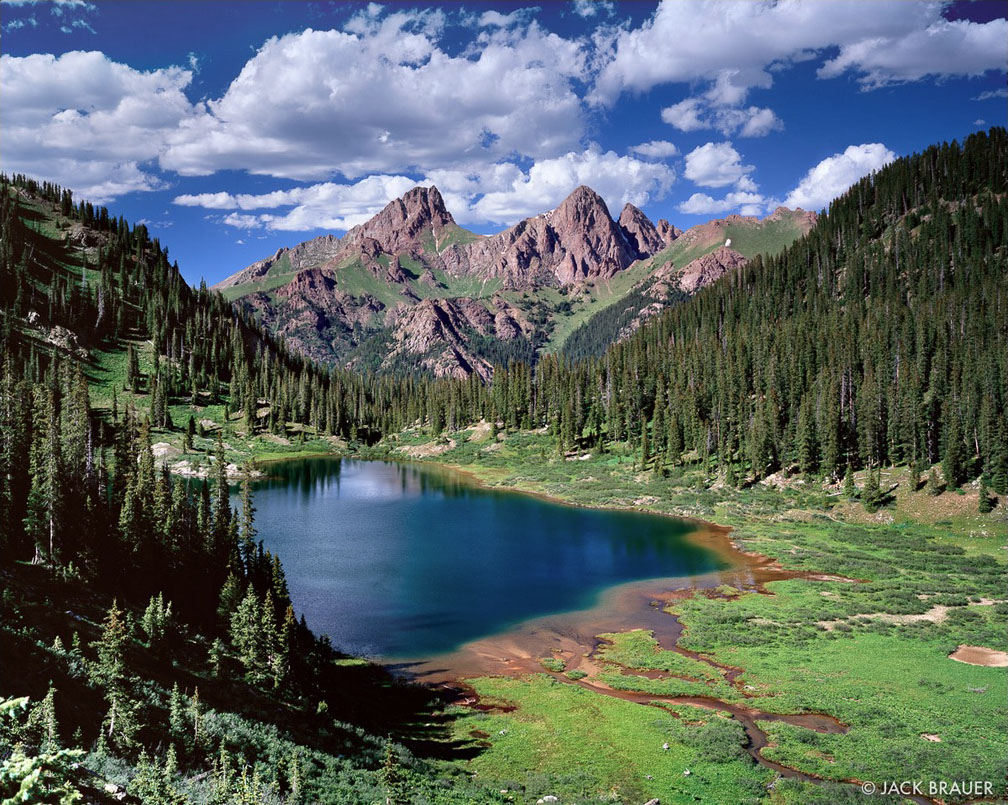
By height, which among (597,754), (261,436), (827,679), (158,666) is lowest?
(827,679)

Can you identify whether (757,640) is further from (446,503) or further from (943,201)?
(943,201)

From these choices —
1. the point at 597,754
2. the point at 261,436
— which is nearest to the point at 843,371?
the point at 597,754

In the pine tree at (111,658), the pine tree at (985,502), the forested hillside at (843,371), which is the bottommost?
the pine tree at (985,502)

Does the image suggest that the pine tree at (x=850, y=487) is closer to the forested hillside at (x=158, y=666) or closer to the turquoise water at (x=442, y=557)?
the turquoise water at (x=442, y=557)

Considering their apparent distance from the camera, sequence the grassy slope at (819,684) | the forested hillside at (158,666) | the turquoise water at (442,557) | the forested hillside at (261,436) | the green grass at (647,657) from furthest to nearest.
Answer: the turquoise water at (442,557)
the green grass at (647,657)
the grassy slope at (819,684)
the forested hillside at (261,436)
the forested hillside at (158,666)

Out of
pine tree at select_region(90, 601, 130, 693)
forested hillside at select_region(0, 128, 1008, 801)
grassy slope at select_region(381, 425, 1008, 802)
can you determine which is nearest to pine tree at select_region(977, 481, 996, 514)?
grassy slope at select_region(381, 425, 1008, 802)

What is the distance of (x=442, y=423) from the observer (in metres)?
186

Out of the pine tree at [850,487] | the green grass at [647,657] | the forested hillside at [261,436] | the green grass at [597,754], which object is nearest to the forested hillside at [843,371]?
the forested hillside at [261,436]

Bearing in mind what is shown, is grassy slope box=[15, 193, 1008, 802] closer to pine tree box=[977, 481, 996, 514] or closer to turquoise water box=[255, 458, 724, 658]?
pine tree box=[977, 481, 996, 514]

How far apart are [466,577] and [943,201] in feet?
674

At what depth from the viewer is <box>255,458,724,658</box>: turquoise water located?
54.1m

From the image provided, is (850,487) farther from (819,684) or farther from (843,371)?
(819,684)

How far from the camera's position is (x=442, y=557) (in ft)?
245

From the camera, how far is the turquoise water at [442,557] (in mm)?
54062
